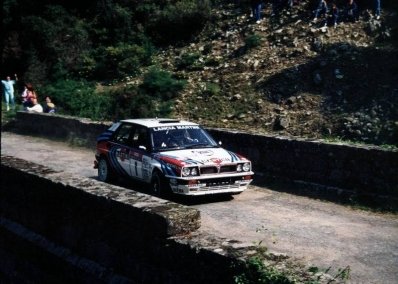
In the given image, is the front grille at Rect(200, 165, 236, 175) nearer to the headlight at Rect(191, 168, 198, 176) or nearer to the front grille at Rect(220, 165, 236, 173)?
the front grille at Rect(220, 165, 236, 173)

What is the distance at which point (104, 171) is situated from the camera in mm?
12297

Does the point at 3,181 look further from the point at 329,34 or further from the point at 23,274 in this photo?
the point at 329,34

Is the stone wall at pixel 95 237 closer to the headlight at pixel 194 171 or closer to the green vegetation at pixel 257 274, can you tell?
the green vegetation at pixel 257 274

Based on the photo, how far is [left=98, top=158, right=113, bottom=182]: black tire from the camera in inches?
476

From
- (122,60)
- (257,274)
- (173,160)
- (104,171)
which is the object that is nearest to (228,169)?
(173,160)

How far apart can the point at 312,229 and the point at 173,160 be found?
116 inches

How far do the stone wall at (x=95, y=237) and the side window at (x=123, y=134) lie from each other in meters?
2.66

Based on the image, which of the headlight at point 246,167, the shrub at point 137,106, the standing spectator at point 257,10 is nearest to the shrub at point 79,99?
the shrub at point 137,106

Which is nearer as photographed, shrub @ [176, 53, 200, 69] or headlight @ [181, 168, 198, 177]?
headlight @ [181, 168, 198, 177]

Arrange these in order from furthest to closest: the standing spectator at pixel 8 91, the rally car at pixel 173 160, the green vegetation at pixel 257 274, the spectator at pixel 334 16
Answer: the standing spectator at pixel 8 91 < the spectator at pixel 334 16 < the rally car at pixel 173 160 < the green vegetation at pixel 257 274

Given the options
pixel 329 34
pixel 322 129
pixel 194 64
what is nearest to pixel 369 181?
pixel 322 129

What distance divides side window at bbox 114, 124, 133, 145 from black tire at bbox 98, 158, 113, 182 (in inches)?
27.1

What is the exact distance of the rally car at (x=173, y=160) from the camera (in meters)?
9.84

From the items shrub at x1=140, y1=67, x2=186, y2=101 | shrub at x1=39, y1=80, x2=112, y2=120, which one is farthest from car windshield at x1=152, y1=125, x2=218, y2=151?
shrub at x1=140, y1=67, x2=186, y2=101
